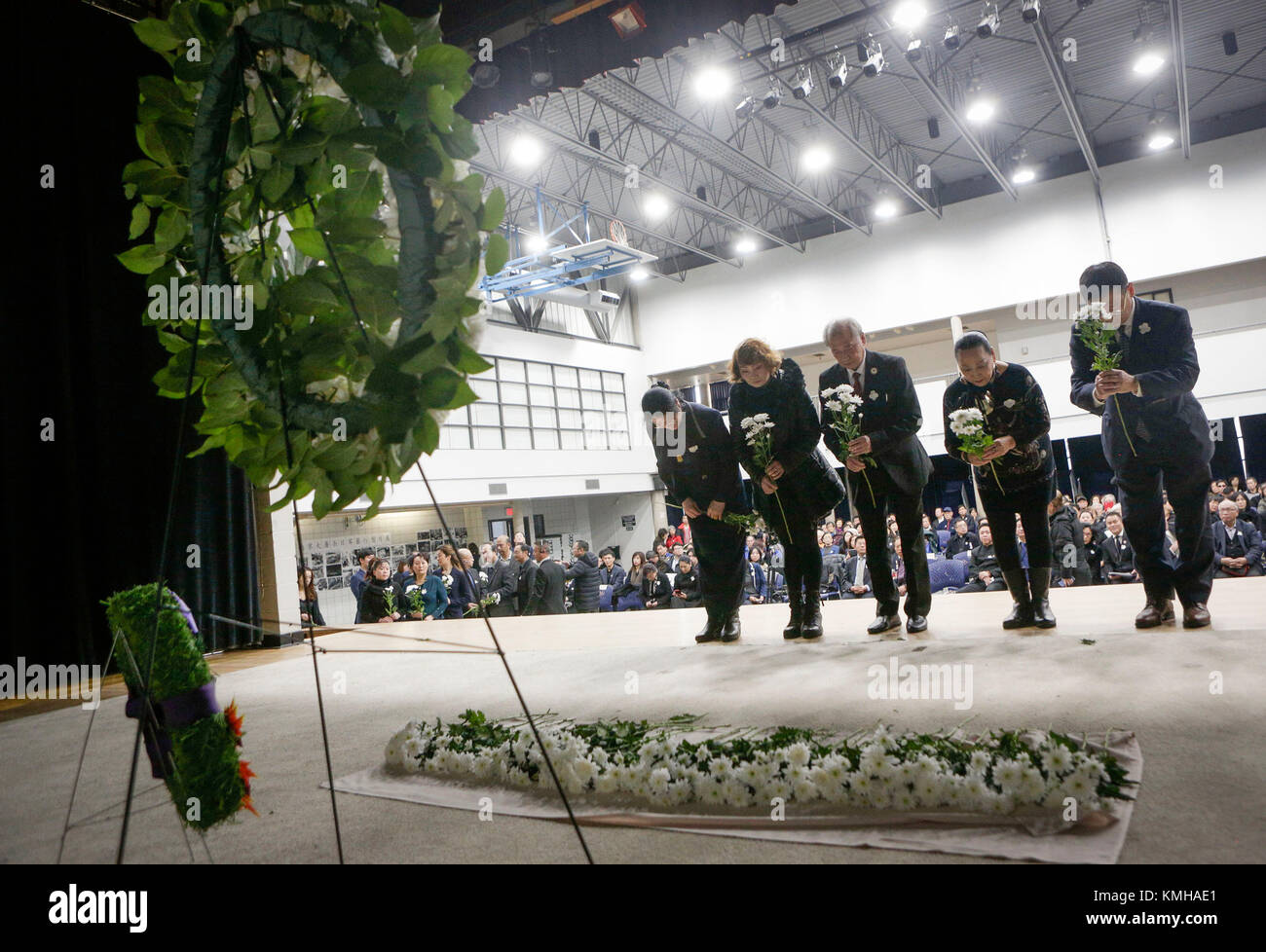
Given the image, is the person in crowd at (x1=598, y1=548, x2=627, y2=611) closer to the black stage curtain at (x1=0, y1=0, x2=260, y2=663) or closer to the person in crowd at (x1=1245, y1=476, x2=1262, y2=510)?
the black stage curtain at (x1=0, y1=0, x2=260, y2=663)

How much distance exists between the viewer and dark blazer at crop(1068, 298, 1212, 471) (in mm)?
2990

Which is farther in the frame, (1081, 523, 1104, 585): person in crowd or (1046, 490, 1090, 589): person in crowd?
(1081, 523, 1104, 585): person in crowd

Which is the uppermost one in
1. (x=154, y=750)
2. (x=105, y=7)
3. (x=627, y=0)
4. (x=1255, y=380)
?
(x=105, y=7)

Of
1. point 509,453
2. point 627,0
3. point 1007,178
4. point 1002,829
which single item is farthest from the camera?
point 509,453

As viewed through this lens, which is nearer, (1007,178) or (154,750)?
(154,750)

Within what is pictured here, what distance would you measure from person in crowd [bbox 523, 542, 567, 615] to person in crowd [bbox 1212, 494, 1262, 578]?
5324 millimetres

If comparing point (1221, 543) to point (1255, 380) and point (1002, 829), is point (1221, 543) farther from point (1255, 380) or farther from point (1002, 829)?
point (1255, 380)

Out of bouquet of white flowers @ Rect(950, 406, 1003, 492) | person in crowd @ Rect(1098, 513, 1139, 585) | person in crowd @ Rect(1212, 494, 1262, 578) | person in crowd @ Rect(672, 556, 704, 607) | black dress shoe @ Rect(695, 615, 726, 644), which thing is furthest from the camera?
person in crowd @ Rect(672, 556, 704, 607)

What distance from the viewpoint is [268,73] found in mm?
1142

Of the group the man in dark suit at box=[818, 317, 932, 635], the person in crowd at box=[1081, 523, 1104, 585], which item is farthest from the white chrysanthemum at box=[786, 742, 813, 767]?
the person in crowd at box=[1081, 523, 1104, 585]

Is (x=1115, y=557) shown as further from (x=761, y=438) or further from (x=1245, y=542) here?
(x=761, y=438)

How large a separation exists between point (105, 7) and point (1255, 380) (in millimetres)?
14384

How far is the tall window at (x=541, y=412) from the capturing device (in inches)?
584

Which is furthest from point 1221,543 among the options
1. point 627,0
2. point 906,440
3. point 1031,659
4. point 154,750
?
point 154,750
